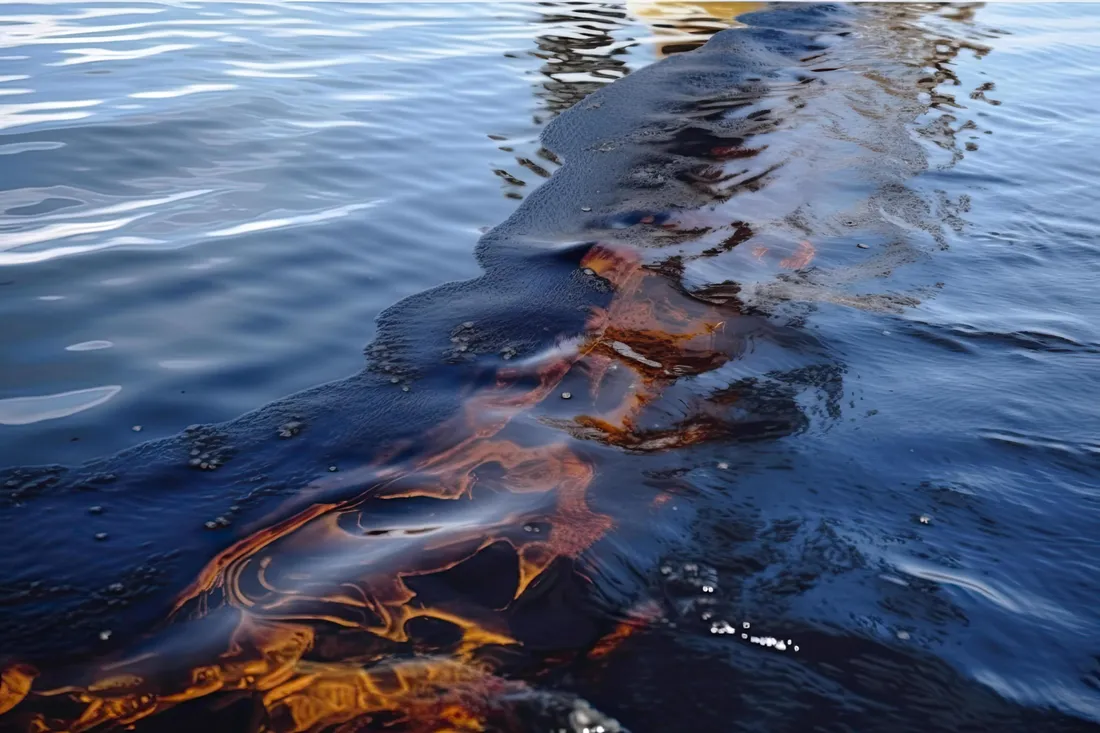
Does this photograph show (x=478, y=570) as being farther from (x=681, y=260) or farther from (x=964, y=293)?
(x=964, y=293)

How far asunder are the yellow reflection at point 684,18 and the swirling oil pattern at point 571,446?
4576mm

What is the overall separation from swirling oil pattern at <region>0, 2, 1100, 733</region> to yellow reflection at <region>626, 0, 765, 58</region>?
458 cm

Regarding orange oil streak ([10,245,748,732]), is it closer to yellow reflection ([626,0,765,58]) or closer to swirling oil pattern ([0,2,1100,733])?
swirling oil pattern ([0,2,1100,733])

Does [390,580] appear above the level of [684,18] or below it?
below

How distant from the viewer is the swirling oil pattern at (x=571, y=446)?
2.52 metres

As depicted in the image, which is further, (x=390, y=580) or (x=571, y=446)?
(x=571, y=446)

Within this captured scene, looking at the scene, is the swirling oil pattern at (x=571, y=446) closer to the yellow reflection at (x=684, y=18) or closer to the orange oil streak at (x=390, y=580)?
the orange oil streak at (x=390, y=580)

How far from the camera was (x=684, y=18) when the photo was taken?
44.7 feet

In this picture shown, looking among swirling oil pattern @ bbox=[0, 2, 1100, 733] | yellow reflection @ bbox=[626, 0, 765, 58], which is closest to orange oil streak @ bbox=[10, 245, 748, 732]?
swirling oil pattern @ bbox=[0, 2, 1100, 733]

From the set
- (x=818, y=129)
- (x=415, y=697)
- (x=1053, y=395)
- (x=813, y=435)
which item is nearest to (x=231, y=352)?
(x=415, y=697)

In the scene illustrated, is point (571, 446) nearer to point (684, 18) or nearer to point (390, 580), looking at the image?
point (390, 580)

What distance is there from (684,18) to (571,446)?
11.7m

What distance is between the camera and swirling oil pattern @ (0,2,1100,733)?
252 centimetres

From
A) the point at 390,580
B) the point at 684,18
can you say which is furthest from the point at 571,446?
the point at 684,18
